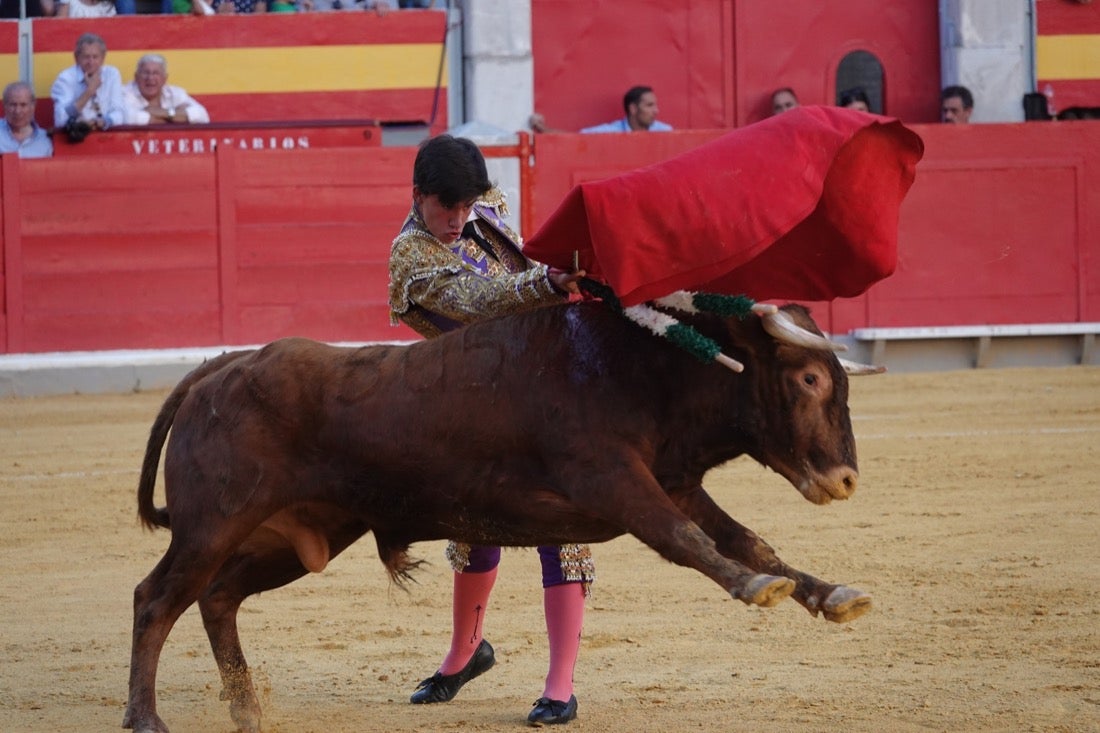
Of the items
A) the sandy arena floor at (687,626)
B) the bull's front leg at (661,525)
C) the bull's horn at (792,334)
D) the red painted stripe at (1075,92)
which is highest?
the red painted stripe at (1075,92)

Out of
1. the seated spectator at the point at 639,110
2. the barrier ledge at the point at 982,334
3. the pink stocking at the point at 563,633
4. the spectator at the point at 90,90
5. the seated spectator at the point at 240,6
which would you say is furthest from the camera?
the seated spectator at the point at 240,6

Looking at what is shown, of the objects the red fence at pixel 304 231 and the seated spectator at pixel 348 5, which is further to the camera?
the seated spectator at pixel 348 5

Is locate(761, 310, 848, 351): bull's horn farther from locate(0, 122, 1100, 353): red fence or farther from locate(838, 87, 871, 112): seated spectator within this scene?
locate(838, 87, 871, 112): seated spectator

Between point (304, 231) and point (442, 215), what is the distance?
19.7 feet

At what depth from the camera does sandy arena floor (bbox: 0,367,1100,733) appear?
342 centimetres

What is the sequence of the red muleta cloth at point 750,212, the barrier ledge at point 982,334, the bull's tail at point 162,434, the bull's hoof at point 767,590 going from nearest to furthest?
the bull's hoof at point 767,590, the red muleta cloth at point 750,212, the bull's tail at point 162,434, the barrier ledge at point 982,334

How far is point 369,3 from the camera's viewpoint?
10.2 metres

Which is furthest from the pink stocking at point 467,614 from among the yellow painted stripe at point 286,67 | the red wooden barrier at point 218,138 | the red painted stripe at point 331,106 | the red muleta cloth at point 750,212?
the yellow painted stripe at point 286,67

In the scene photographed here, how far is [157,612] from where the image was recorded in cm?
326

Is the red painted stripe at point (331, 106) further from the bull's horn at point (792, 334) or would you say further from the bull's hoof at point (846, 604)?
the bull's hoof at point (846, 604)

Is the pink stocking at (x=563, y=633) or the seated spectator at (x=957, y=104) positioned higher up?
the seated spectator at (x=957, y=104)

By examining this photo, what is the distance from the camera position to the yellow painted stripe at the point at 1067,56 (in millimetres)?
11070

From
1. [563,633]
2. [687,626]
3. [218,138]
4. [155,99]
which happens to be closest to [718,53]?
[218,138]

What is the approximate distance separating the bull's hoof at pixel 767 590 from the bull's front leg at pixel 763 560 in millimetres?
157
